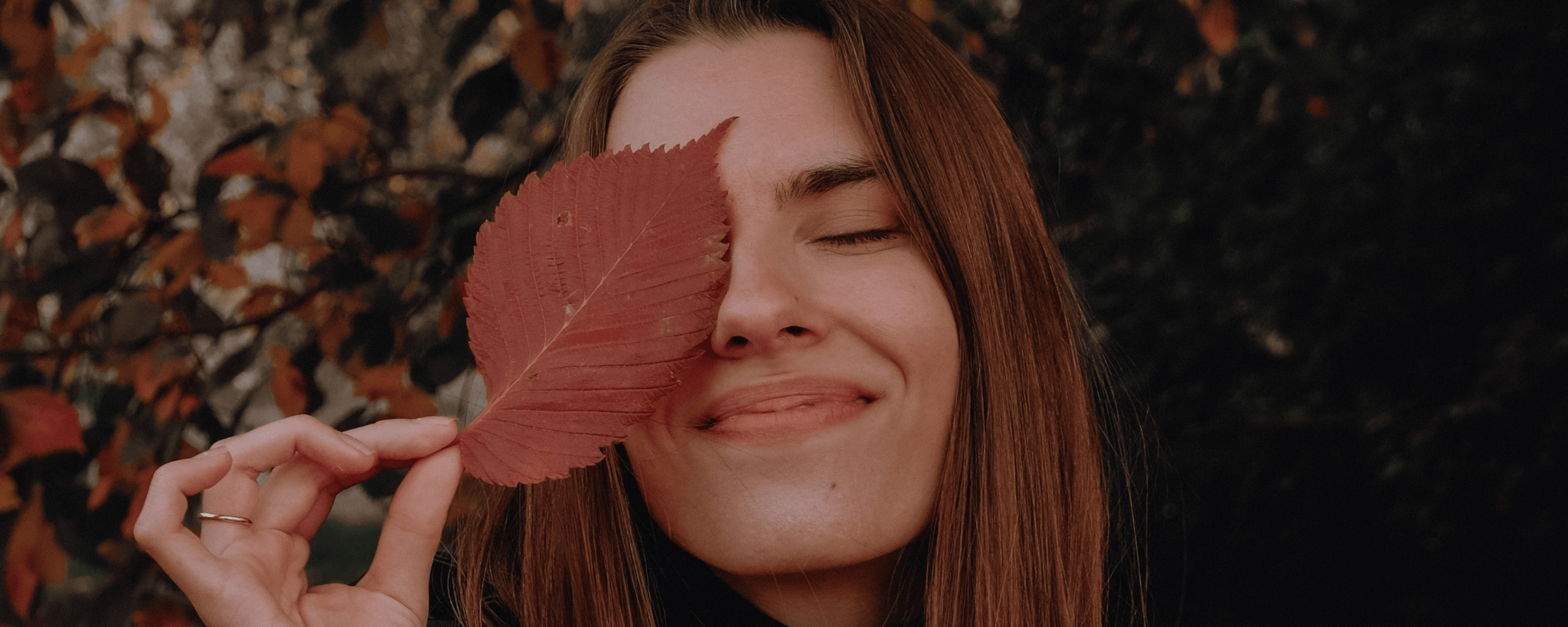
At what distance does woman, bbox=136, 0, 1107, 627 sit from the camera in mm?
1050

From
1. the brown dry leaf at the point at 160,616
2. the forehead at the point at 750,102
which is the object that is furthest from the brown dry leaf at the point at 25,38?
the forehead at the point at 750,102

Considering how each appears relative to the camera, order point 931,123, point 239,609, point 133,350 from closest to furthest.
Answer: point 239,609 < point 931,123 < point 133,350

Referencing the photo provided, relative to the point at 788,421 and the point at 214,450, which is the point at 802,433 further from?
the point at 214,450

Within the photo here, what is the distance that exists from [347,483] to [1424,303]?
2.43 m

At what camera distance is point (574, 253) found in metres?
1.01

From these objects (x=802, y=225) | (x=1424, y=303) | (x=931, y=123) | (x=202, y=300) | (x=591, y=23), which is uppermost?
(x=1424, y=303)

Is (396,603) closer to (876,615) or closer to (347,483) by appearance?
(347,483)

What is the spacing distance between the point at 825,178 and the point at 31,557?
1901 mm

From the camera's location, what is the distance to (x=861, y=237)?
130 cm

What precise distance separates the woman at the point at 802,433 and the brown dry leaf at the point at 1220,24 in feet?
3.18

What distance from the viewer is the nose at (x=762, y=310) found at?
112 centimetres

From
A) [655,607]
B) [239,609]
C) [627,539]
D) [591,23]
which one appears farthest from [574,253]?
[591,23]

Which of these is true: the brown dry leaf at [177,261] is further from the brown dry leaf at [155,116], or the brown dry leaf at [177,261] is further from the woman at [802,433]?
the woman at [802,433]

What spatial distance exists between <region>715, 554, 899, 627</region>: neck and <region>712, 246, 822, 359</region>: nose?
1.42ft
